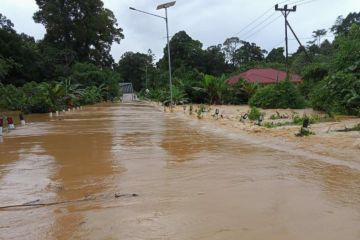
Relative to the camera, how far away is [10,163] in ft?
34.0

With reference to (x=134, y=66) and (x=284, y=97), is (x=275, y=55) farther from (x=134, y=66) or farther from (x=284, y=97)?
(x=284, y=97)

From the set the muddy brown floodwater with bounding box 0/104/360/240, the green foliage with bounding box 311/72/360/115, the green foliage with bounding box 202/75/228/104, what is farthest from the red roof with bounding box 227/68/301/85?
the muddy brown floodwater with bounding box 0/104/360/240

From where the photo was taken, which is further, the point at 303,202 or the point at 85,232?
the point at 303,202

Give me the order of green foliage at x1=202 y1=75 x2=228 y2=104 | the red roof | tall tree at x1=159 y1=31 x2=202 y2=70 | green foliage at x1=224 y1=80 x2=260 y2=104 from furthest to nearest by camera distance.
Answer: tall tree at x1=159 y1=31 x2=202 y2=70 < the red roof < green foliage at x1=224 y1=80 x2=260 y2=104 < green foliage at x1=202 y1=75 x2=228 y2=104

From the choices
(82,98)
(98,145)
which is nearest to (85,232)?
(98,145)

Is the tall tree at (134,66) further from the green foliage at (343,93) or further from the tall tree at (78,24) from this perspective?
the green foliage at (343,93)

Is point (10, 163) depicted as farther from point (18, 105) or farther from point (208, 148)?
point (18, 105)

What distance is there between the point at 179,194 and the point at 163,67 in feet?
228

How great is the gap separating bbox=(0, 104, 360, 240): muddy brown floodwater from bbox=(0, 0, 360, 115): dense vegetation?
1001 cm

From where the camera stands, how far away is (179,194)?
6.87 m

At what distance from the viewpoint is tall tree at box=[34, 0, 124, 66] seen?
229 feet

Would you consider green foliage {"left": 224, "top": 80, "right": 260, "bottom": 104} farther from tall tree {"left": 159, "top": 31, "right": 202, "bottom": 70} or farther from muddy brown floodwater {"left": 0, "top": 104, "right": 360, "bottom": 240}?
muddy brown floodwater {"left": 0, "top": 104, "right": 360, "bottom": 240}

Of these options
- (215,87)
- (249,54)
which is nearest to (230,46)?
(249,54)

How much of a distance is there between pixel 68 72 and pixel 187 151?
5410 cm
